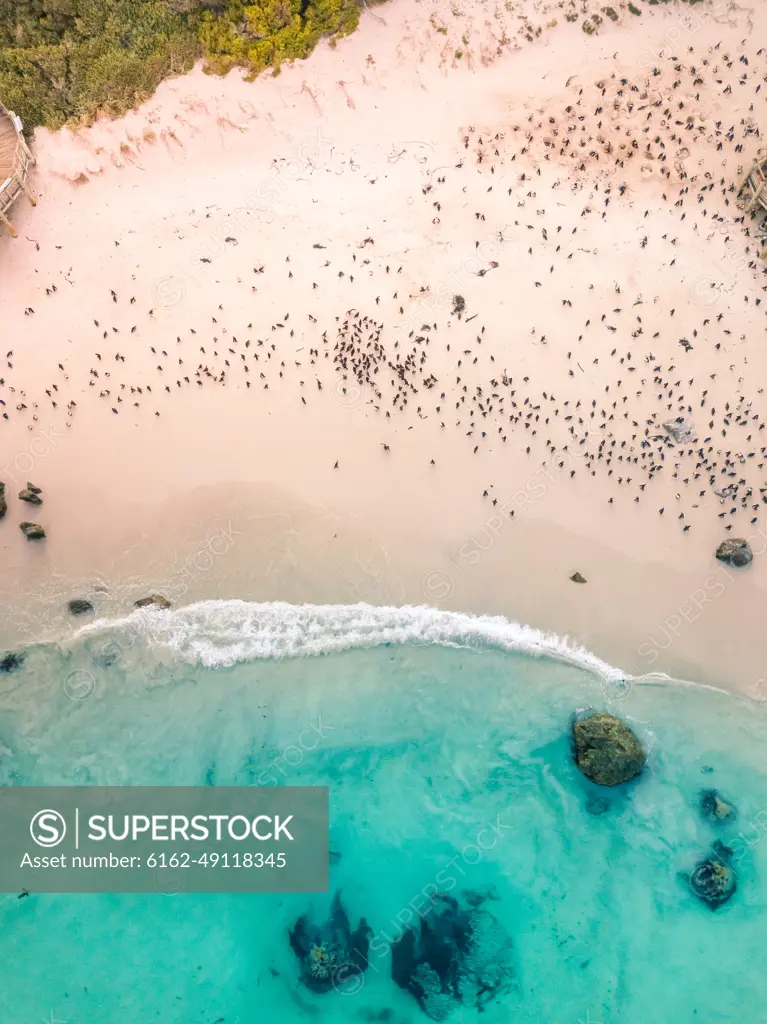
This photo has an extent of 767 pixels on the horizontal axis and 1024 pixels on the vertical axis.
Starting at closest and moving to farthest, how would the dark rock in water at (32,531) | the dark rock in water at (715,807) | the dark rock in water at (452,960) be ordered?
1. the dark rock in water at (452,960)
2. the dark rock in water at (715,807)
3. the dark rock in water at (32,531)

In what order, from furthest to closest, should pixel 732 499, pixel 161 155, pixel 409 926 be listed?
pixel 161 155 < pixel 732 499 < pixel 409 926

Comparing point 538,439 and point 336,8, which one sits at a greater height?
point 336,8

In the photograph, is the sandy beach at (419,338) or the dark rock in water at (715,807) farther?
the sandy beach at (419,338)

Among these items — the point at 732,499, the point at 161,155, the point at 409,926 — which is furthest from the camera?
the point at 161,155

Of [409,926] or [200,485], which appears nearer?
[409,926]

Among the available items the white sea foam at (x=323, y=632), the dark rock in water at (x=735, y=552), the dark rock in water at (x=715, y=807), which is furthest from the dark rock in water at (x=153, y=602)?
the dark rock in water at (x=715, y=807)

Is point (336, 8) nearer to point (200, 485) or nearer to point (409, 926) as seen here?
point (200, 485)

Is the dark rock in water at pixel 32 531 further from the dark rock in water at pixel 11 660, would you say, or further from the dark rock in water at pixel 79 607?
the dark rock in water at pixel 11 660

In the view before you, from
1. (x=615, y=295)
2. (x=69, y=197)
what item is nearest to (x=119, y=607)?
(x=69, y=197)
